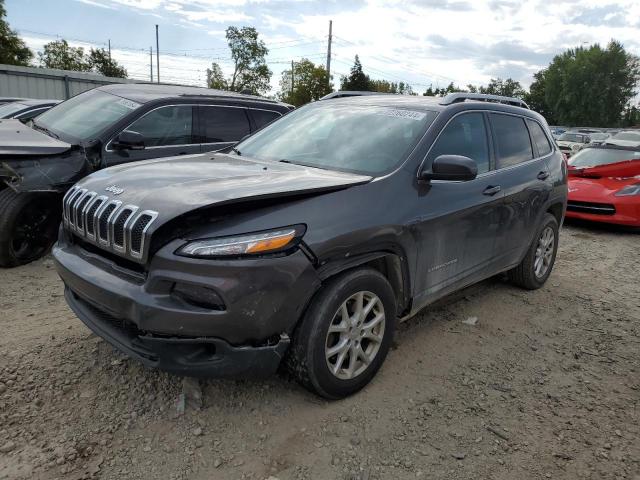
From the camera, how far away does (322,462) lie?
2.45 m

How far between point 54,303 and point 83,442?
197 cm

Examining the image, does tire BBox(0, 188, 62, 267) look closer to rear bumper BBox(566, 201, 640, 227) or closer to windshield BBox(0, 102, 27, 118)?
windshield BBox(0, 102, 27, 118)

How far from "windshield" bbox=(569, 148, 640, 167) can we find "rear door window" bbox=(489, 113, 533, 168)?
533cm

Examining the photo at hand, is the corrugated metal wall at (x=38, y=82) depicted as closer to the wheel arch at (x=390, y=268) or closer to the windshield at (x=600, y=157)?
the windshield at (x=600, y=157)

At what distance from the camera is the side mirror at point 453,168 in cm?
305

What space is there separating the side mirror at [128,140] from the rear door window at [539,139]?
12.5 ft

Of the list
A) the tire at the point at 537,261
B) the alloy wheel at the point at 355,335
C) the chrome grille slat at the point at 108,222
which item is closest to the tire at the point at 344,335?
the alloy wheel at the point at 355,335

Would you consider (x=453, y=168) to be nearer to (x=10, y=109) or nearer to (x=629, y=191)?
(x=629, y=191)

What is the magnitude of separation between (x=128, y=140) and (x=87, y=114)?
3.69 feet

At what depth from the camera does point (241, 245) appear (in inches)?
92.4

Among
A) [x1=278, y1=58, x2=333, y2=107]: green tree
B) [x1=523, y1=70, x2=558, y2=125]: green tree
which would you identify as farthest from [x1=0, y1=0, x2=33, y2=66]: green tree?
[x1=523, y1=70, x2=558, y2=125]: green tree

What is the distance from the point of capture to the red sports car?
7938 millimetres

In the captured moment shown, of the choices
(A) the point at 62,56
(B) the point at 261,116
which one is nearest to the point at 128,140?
(B) the point at 261,116

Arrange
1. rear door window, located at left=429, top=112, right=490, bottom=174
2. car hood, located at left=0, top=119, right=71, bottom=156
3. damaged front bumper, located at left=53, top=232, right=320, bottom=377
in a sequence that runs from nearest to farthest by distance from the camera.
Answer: damaged front bumper, located at left=53, top=232, right=320, bottom=377, rear door window, located at left=429, top=112, right=490, bottom=174, car hood, located at left=0, top=119, right=71, bottom=156
